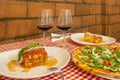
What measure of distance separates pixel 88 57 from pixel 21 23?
672 mm

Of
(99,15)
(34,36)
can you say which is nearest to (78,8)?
(99,15)

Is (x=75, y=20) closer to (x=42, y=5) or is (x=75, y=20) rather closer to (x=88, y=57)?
(x=42, y=5)

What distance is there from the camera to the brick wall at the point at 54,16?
1080 mm

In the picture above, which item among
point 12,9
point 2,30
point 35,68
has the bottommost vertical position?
point 35,68

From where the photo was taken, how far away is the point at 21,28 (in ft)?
3.84

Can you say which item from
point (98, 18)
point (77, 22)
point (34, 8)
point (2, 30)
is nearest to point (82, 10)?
point (77, 22)

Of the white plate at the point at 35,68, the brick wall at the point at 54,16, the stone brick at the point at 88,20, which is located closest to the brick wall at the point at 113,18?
the brick wall at the point at 54,16

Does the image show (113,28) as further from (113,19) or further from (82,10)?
(82,10)

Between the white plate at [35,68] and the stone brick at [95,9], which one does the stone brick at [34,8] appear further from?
the stone brick at [95,9]

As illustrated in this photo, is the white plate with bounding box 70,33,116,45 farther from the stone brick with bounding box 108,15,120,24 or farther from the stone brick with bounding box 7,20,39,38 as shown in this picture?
the stone brick with bounding box 108,15,120,24

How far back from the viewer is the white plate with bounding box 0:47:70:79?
500 mm

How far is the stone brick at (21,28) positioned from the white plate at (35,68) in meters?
0.45

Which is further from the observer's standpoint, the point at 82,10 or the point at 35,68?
the point at 82,10

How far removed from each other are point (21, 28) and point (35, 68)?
0.65 meters
